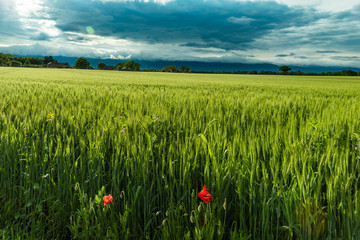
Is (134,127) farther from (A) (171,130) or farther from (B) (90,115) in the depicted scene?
(B) (90,115)

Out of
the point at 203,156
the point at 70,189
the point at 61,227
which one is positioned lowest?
the point at 61,227

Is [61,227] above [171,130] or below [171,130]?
below

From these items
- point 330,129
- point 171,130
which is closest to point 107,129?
point 171,130

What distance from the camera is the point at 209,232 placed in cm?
108

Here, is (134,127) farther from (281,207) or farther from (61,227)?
(281,207)

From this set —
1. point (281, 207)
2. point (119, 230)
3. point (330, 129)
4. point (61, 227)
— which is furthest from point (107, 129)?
point (330, 129)

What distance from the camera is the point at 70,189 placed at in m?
1.53

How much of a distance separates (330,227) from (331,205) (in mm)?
101

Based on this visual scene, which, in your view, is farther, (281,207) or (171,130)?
(171,130)

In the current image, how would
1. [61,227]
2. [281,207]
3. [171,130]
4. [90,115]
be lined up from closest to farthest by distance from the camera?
1. [281,207]
2. [61,227]
3. [171,130]
4. [90,115]

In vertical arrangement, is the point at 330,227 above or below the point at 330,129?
below

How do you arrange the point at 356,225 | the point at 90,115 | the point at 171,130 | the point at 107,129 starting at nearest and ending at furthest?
the point at 356,225 → the point at 107,129 → the point at 171,130 → the point at 90,115

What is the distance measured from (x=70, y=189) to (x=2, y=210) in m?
0.57

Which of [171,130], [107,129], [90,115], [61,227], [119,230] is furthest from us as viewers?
[90,115]
